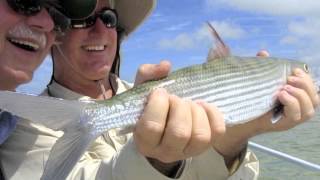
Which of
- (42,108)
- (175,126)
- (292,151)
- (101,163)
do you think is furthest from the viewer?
(292,151)

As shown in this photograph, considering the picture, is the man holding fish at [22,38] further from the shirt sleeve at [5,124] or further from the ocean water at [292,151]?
the ocean water at [292,151]

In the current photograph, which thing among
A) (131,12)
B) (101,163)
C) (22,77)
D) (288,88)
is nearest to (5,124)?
(22,77)

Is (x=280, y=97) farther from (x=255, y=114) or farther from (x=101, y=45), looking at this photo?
(x=101, y=45)

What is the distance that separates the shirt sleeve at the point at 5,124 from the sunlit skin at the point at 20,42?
34cm

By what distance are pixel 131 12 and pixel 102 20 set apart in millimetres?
993

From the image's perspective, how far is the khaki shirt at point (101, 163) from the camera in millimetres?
2627

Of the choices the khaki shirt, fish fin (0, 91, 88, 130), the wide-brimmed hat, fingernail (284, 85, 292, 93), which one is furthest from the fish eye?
the wide-brimmed hat

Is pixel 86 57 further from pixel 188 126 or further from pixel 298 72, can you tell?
pixel 188 126

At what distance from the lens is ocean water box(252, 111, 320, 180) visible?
10266 millimetres

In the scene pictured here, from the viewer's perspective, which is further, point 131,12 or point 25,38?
point 131,12

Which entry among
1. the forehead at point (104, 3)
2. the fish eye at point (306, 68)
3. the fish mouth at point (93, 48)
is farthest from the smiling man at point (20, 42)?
the fish eye at point (306, 68)

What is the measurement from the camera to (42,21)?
11.4 ft

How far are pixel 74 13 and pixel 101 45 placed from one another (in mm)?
714

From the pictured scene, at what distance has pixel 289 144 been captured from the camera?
16938 millimetres
